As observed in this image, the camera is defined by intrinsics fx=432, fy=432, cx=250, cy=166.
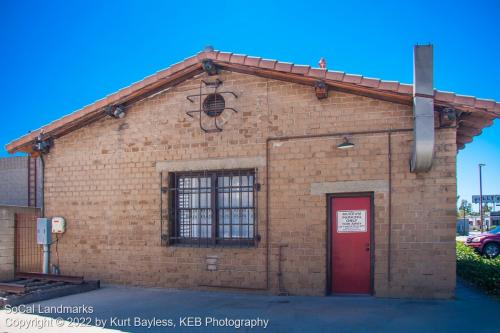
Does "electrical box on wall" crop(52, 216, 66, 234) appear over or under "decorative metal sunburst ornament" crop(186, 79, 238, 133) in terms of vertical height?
under

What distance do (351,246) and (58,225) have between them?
705cm

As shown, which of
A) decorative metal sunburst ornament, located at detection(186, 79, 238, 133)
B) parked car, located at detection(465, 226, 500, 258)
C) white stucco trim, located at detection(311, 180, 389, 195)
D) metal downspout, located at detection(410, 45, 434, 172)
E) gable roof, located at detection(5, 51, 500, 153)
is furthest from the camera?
parked car, located at detection(465, 226, 500, 258)

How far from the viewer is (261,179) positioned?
9.02 meters

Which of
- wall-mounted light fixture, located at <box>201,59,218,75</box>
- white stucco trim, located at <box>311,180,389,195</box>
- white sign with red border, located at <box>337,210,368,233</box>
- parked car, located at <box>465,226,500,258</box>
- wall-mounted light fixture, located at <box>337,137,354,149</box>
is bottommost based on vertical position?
parked car, located at <box>465,226,500,258</box>

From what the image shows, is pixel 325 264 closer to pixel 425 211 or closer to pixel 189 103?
pixel 425 211

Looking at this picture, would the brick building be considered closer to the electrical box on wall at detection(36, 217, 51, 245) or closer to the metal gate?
the electrical box on wall at detection(36, 217, 51, 245)

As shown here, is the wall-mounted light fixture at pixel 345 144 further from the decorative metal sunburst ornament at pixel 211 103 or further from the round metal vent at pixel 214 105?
the round metal vent at pixel 214 105

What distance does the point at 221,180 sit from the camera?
9.52 metres

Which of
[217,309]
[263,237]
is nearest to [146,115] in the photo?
[263,237]

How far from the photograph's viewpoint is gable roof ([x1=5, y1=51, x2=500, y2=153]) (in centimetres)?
762

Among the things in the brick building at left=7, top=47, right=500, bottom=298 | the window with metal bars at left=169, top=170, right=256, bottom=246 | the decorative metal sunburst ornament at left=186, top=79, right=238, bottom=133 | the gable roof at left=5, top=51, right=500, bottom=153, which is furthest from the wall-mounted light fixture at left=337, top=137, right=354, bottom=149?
the decorative metal sunburst ornament at left=186, top=79, right=238, bottom=133

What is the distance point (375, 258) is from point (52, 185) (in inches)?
315

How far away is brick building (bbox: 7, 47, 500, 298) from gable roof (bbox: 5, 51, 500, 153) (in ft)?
0.09

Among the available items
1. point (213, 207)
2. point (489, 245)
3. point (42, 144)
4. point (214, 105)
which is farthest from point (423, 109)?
point (489, 245)
